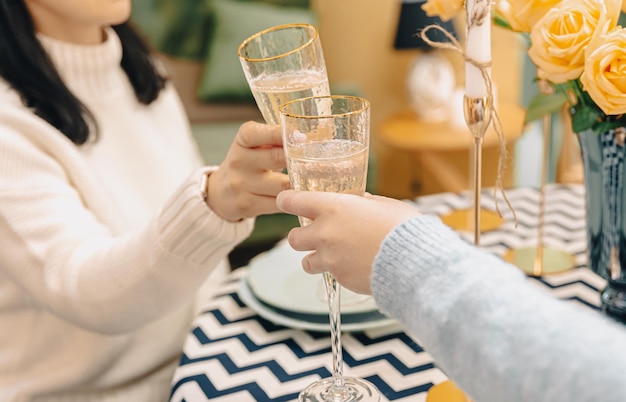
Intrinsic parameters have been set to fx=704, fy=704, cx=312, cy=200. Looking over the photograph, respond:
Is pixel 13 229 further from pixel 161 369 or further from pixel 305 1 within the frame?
pixel 305 1

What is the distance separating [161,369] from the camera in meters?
1.27

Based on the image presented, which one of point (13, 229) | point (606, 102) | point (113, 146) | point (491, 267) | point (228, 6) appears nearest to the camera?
point (491, 267)

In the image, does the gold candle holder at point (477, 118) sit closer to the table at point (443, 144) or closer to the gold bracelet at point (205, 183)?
the gold bracelet at point (205, 183)

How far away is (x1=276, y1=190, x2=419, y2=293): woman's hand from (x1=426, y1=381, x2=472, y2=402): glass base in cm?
29

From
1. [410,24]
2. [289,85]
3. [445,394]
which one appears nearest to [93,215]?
[289,85]

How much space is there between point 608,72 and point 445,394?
0.44 m

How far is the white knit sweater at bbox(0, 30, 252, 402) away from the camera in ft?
A: 3.54

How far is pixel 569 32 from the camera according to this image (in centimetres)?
85

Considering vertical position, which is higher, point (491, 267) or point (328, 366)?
point (491, 267)

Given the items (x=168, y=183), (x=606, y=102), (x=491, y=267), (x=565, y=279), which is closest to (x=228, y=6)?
(x=168, y=183)

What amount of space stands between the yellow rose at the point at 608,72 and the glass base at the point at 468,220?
0.57 metres

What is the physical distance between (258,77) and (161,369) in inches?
25.6

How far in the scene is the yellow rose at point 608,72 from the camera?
2.65ft

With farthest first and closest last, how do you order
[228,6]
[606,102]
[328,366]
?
[228,6] < [328,366] < [606,102]
